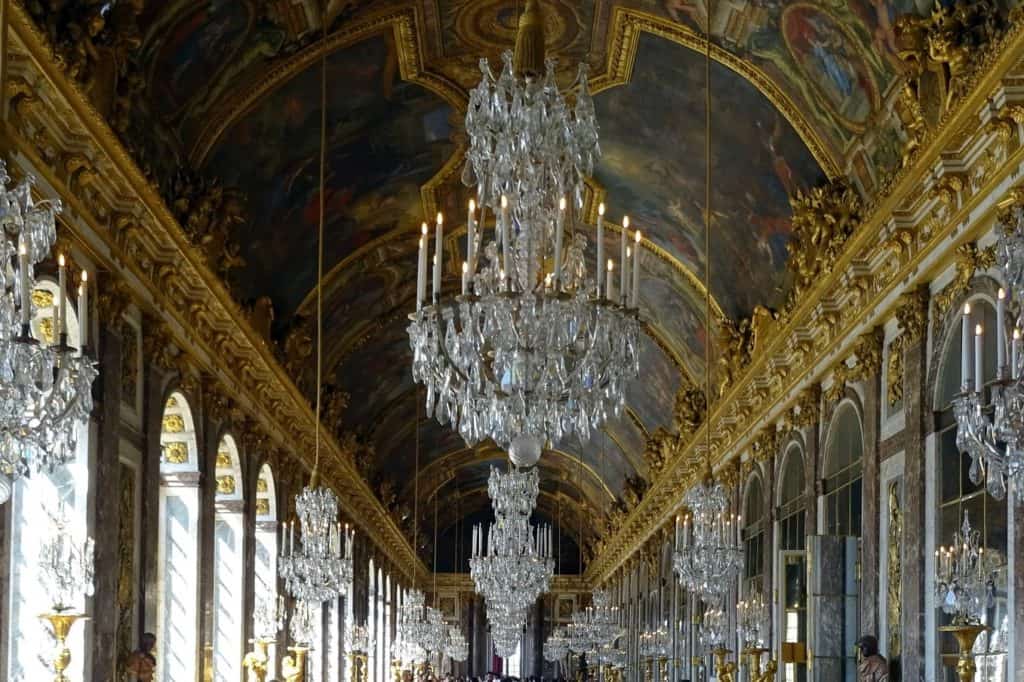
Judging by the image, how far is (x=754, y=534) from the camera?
28.2m

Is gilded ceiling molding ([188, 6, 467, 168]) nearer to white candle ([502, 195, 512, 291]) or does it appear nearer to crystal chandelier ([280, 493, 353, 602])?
crystal chandelier ([280, 493, 353, 602])

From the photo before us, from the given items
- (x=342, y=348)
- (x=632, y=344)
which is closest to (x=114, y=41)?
(x=632, y=344)

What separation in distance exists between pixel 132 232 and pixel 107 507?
3.06 meters

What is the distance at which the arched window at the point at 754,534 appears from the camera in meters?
27.3

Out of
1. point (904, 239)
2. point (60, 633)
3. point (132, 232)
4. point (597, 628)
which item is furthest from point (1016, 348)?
point (597, 628)

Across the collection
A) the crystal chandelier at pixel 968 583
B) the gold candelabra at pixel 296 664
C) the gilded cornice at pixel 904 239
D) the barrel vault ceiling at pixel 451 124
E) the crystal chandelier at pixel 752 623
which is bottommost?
the gold candelabra at pixel 296 664

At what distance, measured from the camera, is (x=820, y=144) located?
→ 20.2 m

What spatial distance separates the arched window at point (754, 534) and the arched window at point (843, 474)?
17.0 ft

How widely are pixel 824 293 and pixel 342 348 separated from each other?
15407mm

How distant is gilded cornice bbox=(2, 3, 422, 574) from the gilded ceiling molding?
1.87m

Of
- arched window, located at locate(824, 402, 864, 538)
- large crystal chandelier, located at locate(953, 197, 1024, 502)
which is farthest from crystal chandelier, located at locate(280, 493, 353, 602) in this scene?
large crystal chandelier, located at locate(953, 197, 1024, 502)

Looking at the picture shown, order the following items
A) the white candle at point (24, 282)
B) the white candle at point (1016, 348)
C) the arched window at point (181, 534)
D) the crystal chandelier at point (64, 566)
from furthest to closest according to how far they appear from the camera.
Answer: the arched window at point (181, 534) < the crystal chandelier at point (64, 566) < the white candle at point (1016, 348) < the white candle at point (24, 282)

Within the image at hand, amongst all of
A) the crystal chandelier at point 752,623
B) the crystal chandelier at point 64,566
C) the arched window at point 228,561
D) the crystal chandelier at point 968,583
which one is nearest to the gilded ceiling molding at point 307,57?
the arched window at point 228,561

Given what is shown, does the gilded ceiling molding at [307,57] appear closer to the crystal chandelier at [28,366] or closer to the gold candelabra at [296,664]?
the gold candelabra at [296,664]
